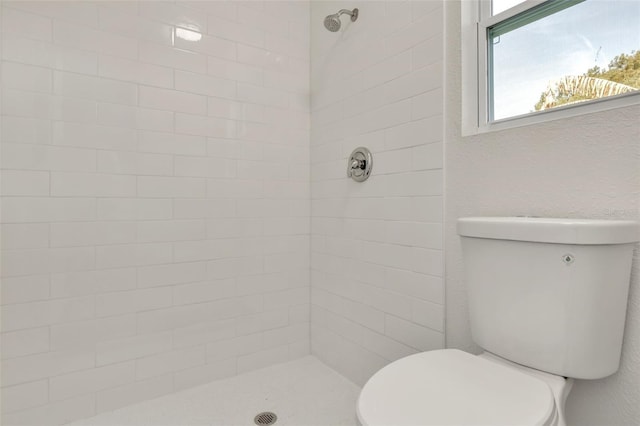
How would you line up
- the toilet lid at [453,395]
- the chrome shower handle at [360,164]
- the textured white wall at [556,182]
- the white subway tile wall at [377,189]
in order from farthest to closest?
the chrome shower handle at [360,164], the white subway tile wall at [377,189], the textured white wall at [556,182], the toilet lid at [453,395]

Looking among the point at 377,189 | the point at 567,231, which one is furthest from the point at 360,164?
the point at 567,231

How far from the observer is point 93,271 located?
148 centimetres

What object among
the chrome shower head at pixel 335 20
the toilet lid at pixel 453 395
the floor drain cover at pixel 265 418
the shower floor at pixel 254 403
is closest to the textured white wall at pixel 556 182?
the toilet lid at pixel 453 395

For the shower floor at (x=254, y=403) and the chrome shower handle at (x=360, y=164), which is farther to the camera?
the chrome shower handle at (x=360, y=164)

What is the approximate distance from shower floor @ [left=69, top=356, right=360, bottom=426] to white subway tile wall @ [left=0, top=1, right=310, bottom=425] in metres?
0.07

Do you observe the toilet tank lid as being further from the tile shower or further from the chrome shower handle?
the chrome shower handle

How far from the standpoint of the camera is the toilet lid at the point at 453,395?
2.34ft

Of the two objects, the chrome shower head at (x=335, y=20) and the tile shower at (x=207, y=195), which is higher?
the chrome shower head at (x=335, y=20)

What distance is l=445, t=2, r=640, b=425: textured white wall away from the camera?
34.6 inches

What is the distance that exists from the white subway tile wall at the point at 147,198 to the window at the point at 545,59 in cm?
100

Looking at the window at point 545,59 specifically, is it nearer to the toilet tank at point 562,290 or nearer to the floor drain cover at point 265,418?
the toilet tank at point 562,290

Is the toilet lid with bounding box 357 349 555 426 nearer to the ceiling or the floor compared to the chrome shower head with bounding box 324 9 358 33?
nearer to the floor

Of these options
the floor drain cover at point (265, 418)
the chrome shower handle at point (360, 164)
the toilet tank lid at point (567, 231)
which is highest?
the chrome shower handle at point (360, 164)

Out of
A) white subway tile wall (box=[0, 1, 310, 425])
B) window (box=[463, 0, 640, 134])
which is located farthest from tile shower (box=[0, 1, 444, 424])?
window (box=[463, 0, 640, 134])
